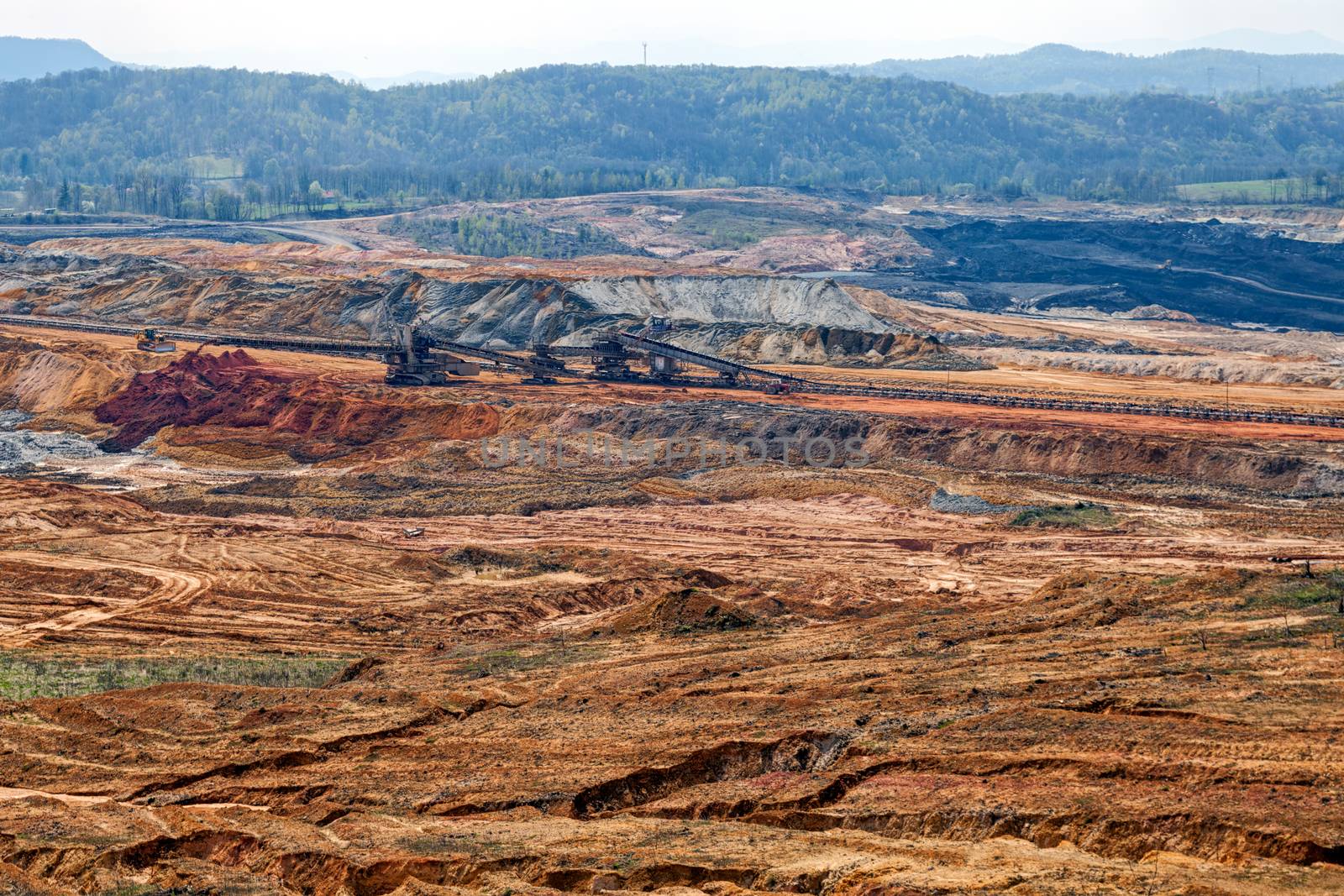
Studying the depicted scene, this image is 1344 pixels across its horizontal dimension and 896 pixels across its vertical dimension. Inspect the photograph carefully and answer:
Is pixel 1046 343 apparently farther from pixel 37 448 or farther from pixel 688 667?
pixel 688 667

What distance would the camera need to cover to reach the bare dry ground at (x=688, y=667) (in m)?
26.8

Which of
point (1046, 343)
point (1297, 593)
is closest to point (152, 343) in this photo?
point (1046, 343)

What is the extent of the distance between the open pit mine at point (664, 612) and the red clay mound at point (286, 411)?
0.34 metres

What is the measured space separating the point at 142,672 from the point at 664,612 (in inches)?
582

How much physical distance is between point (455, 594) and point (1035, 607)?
20010mm

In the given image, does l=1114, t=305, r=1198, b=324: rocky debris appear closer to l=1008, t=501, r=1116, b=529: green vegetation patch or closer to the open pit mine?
the open pit mine

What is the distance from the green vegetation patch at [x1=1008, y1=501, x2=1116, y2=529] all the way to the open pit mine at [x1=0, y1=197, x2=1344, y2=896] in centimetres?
19

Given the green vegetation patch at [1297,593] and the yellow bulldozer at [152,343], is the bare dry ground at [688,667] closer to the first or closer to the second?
the green vegetation patch at [1297,593]

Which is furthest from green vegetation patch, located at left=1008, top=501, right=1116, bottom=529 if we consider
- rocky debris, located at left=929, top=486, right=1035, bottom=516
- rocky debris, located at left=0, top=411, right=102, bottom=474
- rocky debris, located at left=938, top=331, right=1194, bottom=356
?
rocky debris, located at left=938, top=331, right=1194, bottom=356

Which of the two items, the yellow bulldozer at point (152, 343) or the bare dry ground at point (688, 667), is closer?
the bare dry ground at point (688, 667)

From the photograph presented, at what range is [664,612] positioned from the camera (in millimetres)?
47906

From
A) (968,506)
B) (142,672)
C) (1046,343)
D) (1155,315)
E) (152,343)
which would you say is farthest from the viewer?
(1155,315)

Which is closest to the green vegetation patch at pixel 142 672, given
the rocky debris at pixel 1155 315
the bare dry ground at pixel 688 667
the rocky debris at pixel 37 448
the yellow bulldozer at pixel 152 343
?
the bare dry ground at pixel 688 667

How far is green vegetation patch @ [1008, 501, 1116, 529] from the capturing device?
64.2 m
